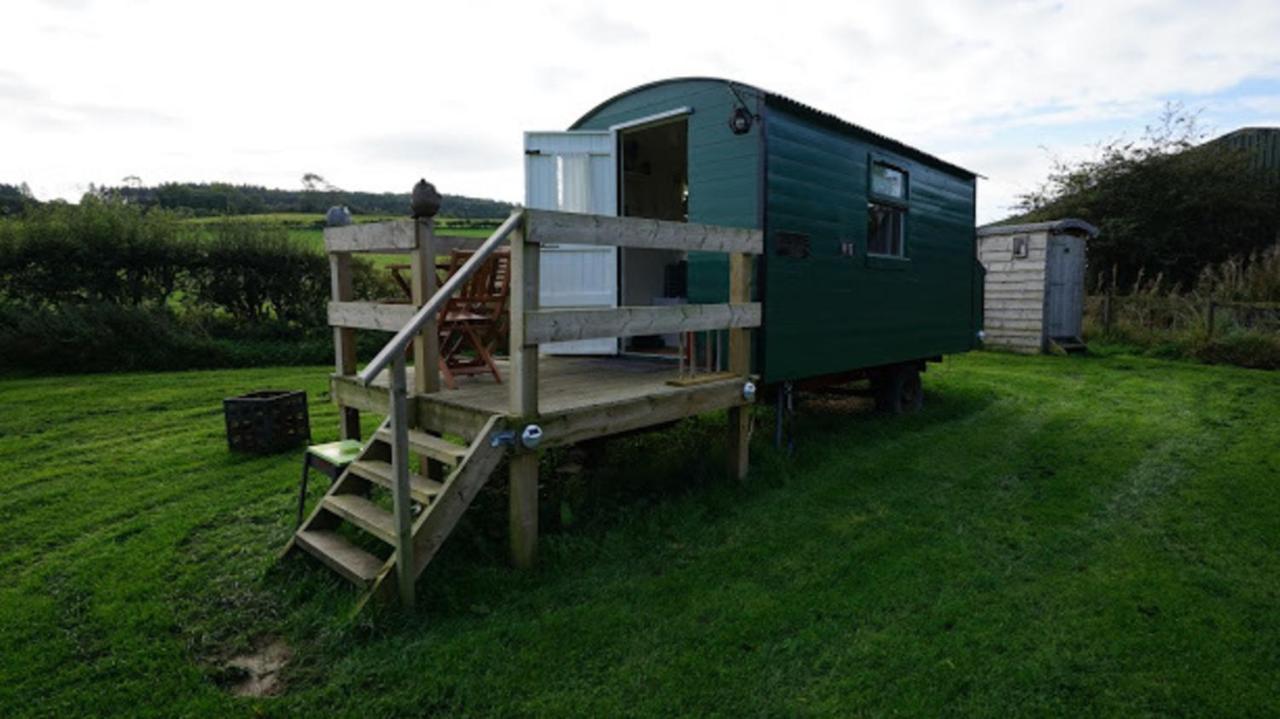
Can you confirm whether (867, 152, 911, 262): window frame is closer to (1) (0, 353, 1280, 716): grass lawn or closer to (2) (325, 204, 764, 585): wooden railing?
(1) (0, 353, 1280, 716): grass lawn

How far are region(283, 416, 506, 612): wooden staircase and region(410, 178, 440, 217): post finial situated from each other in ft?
3.63

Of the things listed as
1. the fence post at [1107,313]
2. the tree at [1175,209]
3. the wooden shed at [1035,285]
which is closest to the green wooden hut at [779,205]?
the wooden shed at [1035,285]

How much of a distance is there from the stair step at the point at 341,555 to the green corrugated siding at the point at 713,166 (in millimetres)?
3243

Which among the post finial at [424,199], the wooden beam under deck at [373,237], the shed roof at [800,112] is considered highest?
the shed roof at [800,112]

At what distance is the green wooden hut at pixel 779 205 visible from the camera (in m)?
5.22

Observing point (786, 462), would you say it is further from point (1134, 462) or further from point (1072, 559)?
point (1134, 462)

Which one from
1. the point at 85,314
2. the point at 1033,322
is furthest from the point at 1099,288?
the point at 85,314

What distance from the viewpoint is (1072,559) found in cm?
378

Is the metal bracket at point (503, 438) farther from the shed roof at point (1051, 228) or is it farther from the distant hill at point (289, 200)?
the distant hill at point (289, 200)

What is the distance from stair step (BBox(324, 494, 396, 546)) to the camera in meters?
3.10

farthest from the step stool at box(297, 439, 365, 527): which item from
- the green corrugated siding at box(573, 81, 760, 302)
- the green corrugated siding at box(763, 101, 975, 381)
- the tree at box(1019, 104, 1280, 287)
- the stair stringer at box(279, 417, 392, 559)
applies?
the tree at box(1019, 104, 1280, 287)

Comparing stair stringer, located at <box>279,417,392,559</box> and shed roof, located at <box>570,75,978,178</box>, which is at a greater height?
shed roof, located at <box>570,75,978,178</box>

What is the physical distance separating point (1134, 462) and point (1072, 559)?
2.65 metres

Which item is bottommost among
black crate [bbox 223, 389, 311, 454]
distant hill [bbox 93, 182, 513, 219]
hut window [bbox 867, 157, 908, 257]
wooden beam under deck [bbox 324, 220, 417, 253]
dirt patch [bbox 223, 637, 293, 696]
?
dirt patch [bbox 223, 637, 293, 696]
